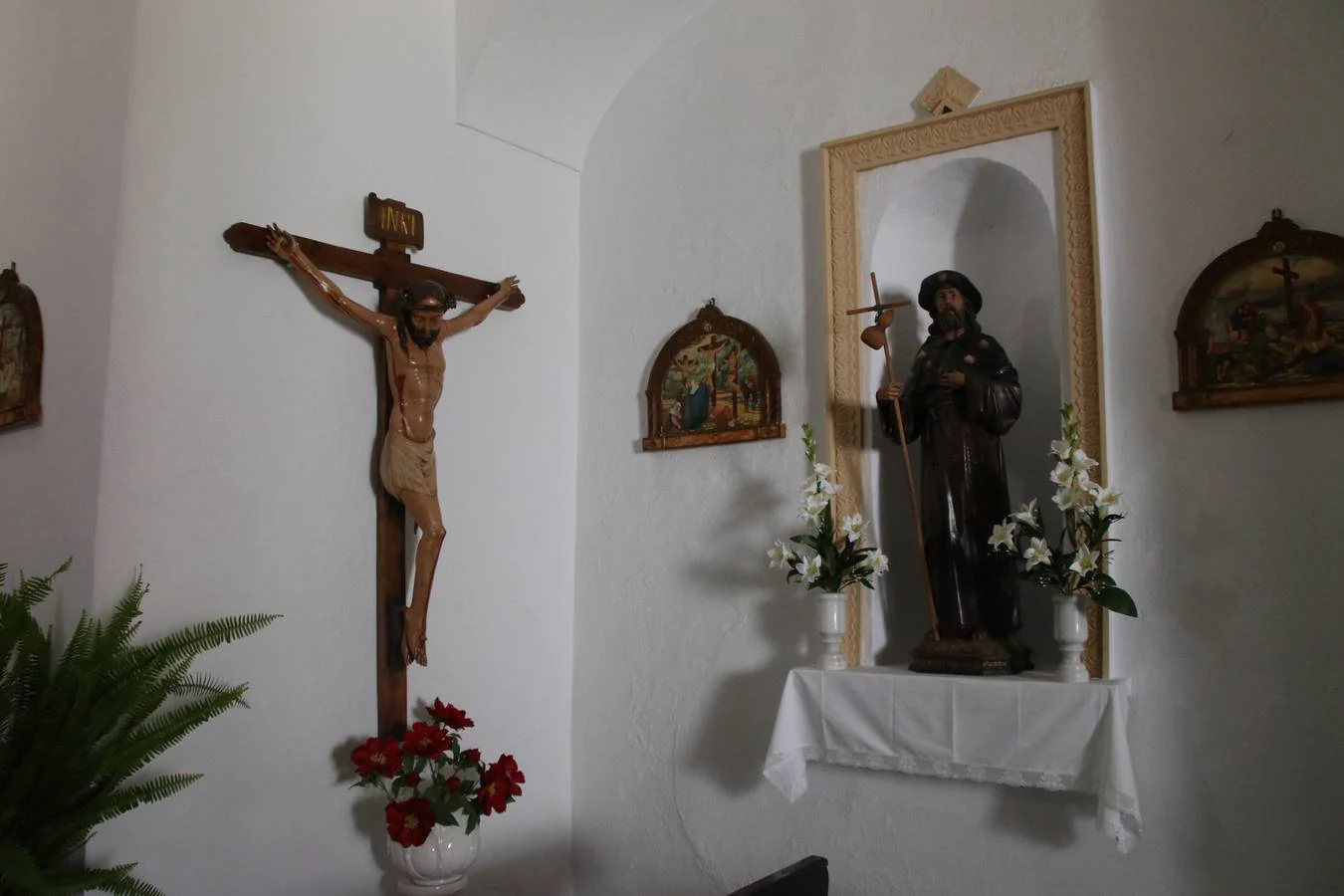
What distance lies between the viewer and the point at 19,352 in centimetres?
382

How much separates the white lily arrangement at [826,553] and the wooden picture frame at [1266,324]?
107 cm

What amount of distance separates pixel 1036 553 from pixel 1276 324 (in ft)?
3.15

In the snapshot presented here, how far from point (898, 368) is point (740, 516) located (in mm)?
815

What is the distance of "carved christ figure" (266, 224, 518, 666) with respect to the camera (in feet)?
12.6

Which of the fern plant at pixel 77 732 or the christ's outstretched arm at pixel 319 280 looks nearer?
the fern plant at pixel 77 732

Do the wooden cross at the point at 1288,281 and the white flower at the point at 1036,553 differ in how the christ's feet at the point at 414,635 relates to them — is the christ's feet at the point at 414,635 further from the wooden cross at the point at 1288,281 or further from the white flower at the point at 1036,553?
the wooden cross at the point at 1288,281

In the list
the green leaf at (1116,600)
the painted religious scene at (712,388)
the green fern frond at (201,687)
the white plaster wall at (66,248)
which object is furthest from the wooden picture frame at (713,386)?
the white plaster wall at (66,248)

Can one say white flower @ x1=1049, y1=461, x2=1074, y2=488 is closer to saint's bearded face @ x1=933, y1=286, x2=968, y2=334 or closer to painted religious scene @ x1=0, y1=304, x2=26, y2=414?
saint's bearded face @ x1=933, y1=286, x2=968, y2=334

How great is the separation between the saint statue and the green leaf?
1.28 feet

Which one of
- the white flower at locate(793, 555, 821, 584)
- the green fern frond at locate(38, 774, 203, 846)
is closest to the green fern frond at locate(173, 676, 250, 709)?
the green fern frond at locate(38, 774, 203, 846)

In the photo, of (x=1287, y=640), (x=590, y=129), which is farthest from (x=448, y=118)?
(x=1287, y=640)

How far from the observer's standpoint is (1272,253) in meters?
3.41

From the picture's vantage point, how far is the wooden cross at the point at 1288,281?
3.38m

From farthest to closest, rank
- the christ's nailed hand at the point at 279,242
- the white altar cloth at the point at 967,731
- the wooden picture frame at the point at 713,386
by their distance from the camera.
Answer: the wooden picture frame at the point at 713,386
the christ's nailed hand at the point at 279,242
the white altar cloth at the point at 967,731
